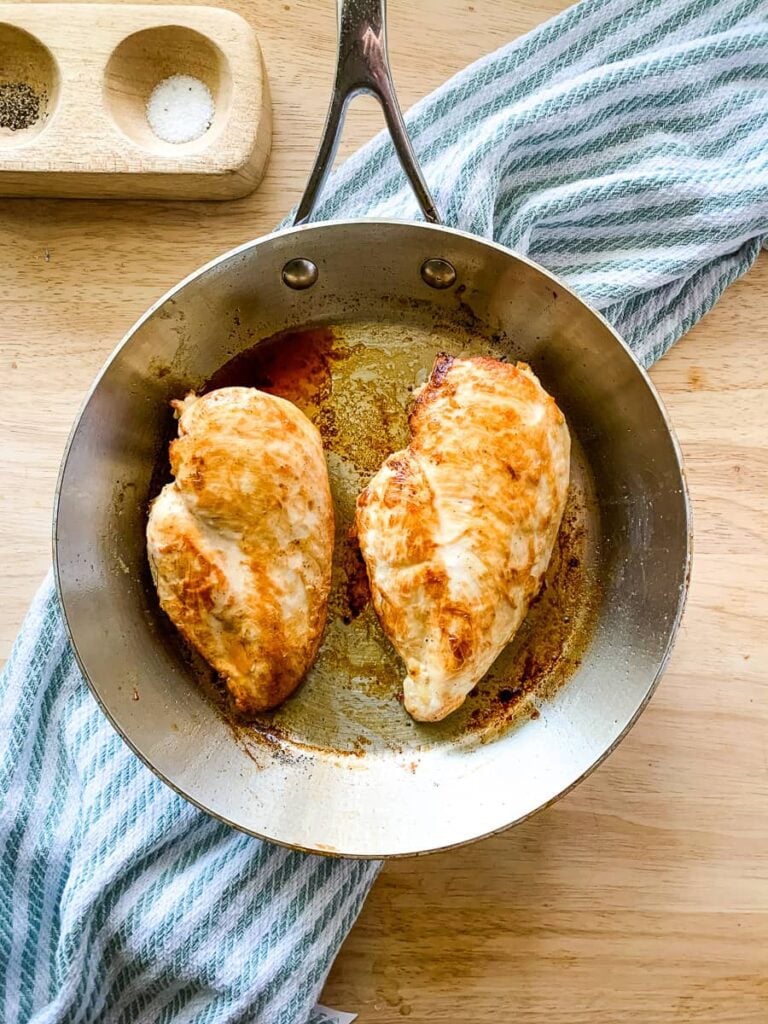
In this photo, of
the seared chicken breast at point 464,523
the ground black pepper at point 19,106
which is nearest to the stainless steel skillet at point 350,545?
the seared chicken breast at point 464,523

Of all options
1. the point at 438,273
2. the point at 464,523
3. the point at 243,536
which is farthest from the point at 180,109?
the point at 464,523

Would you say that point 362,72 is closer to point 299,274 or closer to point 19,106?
point 299,274

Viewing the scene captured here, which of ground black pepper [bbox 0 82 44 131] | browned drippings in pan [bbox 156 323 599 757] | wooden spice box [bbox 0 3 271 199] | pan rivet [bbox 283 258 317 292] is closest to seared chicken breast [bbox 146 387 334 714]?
browned drippings in pan [bbox 156 323 599 757]

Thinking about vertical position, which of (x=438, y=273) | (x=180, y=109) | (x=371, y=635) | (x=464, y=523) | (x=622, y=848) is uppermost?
(x=180, y=109)

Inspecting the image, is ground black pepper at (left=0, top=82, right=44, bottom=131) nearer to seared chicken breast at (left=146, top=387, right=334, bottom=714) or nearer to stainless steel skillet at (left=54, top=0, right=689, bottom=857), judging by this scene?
stainless steel skillet at (left=54, top=0, right=689, bottom=857)

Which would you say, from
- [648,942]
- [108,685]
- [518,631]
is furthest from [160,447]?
[648,942]

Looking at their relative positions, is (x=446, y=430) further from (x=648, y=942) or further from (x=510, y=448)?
(x=648, y=942)

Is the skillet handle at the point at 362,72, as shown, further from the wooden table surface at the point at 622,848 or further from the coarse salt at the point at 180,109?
the wooden table surface at the point at 622,848
